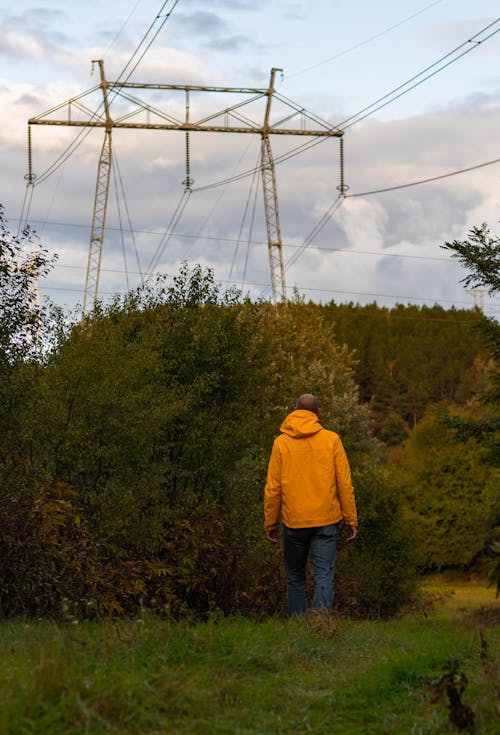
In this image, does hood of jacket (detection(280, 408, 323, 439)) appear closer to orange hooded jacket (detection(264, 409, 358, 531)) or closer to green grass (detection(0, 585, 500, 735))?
orange hooded jacket (detection(264, 409, 358, 531))

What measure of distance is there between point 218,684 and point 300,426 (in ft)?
15.7

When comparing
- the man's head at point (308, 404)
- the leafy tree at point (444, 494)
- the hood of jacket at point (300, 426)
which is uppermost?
the man's head at point (308, 404)

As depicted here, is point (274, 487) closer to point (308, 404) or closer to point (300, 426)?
point (300, 426)

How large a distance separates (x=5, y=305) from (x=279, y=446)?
4.32m

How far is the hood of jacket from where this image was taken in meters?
10.6

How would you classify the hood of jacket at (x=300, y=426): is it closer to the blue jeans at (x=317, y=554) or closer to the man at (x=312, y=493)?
the man at (x=312, y=493)

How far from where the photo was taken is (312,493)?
10469 millimetres

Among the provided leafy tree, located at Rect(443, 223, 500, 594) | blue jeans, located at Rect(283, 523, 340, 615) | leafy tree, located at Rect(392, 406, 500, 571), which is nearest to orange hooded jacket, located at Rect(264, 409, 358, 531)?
blue jeans, located at Rect(283, 523, 340, 615)

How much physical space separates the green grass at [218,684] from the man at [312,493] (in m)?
2.23

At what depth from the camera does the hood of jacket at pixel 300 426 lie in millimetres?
10617

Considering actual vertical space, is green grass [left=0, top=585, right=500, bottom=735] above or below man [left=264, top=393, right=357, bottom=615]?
below

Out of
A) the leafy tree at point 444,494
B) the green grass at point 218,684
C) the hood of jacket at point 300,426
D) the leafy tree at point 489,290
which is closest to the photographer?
the green grass at point 218,684

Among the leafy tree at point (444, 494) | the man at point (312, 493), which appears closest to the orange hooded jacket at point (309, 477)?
the man at point (312, 493)

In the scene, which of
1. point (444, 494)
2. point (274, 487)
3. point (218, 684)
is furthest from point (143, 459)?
point (444, 494)
